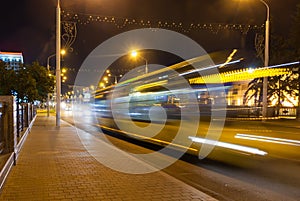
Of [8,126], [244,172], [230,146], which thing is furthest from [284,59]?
[8,126]

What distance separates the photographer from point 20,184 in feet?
19.4

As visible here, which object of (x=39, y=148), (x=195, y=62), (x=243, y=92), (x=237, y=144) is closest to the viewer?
(x=39, y=148)

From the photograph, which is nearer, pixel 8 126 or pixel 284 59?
pixel 8 126

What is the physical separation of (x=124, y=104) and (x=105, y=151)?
11.4m

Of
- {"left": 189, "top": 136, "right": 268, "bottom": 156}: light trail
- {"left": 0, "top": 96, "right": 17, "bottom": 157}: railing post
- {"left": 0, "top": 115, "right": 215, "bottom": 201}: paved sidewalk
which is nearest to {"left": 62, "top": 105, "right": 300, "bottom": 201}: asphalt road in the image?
{"left": 189, "top": 136, "right": 268, "bottom": 156}: light trail

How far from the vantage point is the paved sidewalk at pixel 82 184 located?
17.3 feet

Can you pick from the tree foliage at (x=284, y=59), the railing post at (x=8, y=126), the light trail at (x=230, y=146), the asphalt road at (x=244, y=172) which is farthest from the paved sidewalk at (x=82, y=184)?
the tree foliage at (x=284, y=59)

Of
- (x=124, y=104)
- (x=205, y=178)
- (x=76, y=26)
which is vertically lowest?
(x=205, y=178)

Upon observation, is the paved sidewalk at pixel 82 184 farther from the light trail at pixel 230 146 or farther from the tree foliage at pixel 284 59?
the tree foliage at pixel 284 59

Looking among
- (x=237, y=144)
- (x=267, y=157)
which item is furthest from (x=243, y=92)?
(x=267, y=157)

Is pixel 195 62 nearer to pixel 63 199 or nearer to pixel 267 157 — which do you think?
pixel 267 157

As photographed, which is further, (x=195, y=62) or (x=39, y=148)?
(x=195, y=62)

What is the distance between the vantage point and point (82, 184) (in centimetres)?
595

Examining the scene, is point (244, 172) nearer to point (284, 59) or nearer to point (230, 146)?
point (230, 146)
